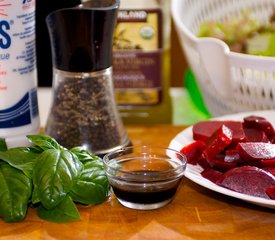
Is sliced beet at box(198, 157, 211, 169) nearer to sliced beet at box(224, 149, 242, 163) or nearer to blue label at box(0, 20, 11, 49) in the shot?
sliced beet at box(224, 149, 242, 163)

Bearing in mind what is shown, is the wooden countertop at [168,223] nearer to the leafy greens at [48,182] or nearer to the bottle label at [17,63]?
the leafy greens at [48,182]

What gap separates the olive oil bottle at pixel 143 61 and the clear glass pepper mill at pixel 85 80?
20 cm

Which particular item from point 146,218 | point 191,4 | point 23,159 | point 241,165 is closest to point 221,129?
point 241,165

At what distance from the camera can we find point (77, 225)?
90cm

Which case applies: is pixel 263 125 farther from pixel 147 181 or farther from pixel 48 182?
pixel 48 182

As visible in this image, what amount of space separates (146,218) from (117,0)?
34 centimetres

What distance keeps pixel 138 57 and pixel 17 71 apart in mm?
342

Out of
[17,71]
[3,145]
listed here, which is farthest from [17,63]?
[3,145]

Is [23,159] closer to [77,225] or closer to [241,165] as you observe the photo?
[77,225]

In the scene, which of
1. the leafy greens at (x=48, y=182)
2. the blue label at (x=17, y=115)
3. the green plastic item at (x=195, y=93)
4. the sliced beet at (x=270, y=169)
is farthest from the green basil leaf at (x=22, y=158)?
the green plastic item at (x=195, y=93)

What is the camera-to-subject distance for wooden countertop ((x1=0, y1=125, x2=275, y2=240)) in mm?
873

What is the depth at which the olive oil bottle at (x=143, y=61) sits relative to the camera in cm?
129

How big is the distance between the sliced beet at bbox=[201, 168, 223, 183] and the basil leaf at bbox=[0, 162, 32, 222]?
0.24 metres

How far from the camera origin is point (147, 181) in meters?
0.90
